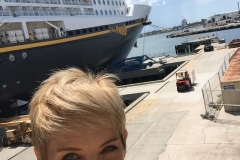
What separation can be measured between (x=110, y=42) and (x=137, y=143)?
723 inches

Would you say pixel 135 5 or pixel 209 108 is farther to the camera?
pixel 135 5

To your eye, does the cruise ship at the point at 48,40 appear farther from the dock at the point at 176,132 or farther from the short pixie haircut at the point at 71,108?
the short pixie haircut at the point at 71,108

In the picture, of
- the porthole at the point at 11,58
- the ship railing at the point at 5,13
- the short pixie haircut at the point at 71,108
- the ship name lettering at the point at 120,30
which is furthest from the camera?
the ship name lettering at the point at 120,30

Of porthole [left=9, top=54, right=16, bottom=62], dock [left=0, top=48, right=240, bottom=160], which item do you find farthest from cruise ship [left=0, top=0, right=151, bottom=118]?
dock [left=0, top=48, right=240, bottom=160]

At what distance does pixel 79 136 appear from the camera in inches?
48.4

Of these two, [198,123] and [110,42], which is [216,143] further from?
[110,42]

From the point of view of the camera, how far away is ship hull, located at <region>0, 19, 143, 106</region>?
1925 centimetres

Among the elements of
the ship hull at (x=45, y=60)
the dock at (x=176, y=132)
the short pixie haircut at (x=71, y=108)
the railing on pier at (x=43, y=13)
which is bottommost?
the dock at (x=176, y=132)

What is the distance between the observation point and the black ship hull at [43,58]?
63.2ft

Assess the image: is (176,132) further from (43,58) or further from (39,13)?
(39,13)

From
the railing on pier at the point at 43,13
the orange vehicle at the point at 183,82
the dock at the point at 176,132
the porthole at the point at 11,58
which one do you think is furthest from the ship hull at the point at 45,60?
the orange vehicle at the point at 183,82

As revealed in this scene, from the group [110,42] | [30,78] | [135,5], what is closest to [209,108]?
[30,78]

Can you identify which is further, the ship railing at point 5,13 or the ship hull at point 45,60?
the ship railing at point 5,13

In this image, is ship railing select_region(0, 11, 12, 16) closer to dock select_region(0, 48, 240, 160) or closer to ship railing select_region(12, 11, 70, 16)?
ship railing select_region(12, 11, 70, 16)
